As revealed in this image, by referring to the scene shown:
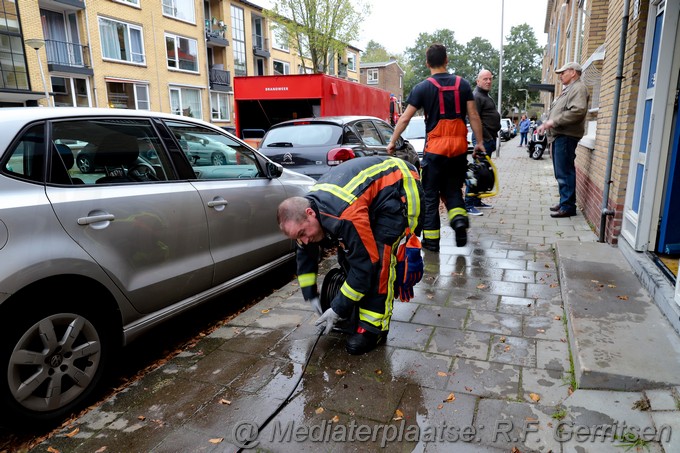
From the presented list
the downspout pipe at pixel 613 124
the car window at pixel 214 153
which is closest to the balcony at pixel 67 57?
the car window at pixel 214 153

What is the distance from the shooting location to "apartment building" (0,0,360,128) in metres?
20.4

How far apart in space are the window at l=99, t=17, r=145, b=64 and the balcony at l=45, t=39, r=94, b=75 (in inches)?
42.4

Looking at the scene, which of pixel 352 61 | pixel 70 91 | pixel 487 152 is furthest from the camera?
pixel 352 61

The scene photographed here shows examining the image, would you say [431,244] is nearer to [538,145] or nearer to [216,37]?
[538,145]

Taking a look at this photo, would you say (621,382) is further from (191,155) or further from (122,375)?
(191,155)

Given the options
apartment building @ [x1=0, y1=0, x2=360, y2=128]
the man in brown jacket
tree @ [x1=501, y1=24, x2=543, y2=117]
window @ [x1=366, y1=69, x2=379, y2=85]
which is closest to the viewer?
the man in brown jacket

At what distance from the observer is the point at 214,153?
423 centimetres

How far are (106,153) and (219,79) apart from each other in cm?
3039

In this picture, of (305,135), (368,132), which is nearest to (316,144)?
(305,135)

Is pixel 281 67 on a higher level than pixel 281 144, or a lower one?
higher

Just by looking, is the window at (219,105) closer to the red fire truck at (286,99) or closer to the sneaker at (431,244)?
the red fire truck at (286,99)

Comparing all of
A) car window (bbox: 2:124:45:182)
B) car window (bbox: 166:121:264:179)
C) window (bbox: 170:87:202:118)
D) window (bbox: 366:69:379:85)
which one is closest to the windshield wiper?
car window (bbox: 166:121:264:179)

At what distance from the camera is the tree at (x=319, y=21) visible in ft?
→ 92.7

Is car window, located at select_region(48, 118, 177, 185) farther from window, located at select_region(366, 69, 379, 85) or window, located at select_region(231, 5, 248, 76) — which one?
window, located at select_region(366, 69, 379, 85)
